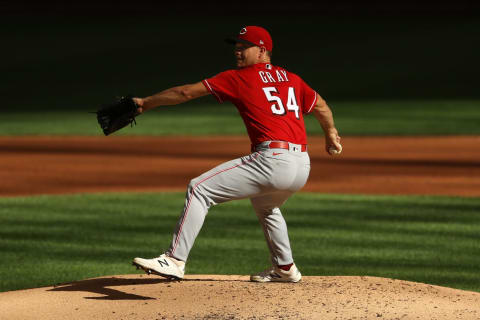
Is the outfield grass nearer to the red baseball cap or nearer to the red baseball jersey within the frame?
the red baseball jersey

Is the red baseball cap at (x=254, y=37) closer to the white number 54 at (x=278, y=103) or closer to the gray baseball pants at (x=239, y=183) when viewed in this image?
the white number 54 at (x=278, y=103)

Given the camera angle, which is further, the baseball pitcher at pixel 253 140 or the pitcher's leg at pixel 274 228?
the pitcher's leg at pixel 274 228

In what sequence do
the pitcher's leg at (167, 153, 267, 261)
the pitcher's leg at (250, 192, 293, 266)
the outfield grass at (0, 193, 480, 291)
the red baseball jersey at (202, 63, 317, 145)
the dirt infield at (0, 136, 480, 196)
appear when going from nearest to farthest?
the pitcher's leg at (167, 153, 267, 261) → the red baseball jersey at (202, 63, 317, 145) → the pitcher's leg at (250, 192, 293, 266) → the outfield grass at (0, 193, 480, 291) → the dirt infield at (0, 136, 480, 196)

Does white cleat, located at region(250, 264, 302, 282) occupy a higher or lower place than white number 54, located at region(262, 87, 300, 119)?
lower

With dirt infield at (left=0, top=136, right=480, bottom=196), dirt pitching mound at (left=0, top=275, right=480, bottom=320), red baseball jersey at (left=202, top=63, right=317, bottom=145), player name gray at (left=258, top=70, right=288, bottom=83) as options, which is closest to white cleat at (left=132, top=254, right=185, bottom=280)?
dirt pitching mound at (left=0, top=275, right=480, bottom=320)

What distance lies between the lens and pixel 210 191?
235 inches

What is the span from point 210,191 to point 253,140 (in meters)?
0.46

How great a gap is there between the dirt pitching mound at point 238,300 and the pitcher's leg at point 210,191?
37 cm

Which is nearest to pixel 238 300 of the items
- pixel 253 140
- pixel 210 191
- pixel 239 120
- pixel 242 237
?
pixel 210 191

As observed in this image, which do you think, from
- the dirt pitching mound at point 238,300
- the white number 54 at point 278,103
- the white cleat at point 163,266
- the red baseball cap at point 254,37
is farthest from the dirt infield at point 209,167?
the red baseball cap at point 254,37

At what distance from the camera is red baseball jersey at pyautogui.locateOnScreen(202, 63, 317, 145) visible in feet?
19.9

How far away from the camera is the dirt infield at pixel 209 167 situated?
18.9 ft

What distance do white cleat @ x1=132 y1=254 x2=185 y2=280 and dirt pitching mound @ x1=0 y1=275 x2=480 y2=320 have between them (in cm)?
20

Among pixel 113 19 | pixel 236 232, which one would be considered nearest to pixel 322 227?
pixel 236 232
